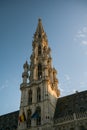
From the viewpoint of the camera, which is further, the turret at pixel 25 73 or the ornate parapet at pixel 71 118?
the turret at pixel 25 73

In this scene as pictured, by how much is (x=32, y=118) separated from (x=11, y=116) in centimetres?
1222

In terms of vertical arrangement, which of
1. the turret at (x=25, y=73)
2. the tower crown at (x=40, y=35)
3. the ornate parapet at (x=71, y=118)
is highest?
the tower crown at (x=40, y=35)

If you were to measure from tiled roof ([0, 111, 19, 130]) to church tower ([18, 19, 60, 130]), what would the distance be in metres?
4.66

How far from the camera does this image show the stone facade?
158 ft

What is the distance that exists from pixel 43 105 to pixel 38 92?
4928 mm

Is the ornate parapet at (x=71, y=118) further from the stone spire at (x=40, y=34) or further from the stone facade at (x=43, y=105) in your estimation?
the stone spire at (x=40, y=34)

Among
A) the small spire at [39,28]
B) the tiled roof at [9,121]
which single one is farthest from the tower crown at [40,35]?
the tiled roof at [9,121]

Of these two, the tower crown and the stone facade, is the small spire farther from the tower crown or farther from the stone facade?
the stone facade

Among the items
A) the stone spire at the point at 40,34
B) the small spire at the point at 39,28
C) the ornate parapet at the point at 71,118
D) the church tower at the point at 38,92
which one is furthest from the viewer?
the small spire at the point at 39,28

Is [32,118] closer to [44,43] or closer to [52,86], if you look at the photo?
[52,86]

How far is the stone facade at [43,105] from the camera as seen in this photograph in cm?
4822

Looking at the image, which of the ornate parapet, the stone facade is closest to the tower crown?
the stone facade

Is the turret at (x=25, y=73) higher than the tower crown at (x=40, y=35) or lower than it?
lower

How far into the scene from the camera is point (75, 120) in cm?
4678
